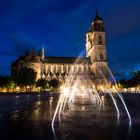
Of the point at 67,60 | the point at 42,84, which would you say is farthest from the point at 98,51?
the point at 42,84

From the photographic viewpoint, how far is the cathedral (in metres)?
170

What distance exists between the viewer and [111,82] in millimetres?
170375

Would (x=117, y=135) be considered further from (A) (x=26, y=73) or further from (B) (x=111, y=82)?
(B) (x=111, y=82)

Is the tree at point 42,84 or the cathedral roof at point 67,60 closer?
the tree at point 42,84

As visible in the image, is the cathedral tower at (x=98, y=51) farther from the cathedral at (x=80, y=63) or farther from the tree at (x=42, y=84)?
the tree at (x=42, y=84)

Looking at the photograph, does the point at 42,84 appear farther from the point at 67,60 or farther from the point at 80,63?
the point at 67,60

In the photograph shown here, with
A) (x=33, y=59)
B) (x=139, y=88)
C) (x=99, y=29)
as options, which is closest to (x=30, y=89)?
(x=33, y=59)

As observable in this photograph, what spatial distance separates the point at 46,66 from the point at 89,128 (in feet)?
535

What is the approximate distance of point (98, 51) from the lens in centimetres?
17038

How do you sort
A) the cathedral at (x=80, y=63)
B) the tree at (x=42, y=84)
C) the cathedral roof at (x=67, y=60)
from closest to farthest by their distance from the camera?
the tree at (x=42, y=84) → the cathedral at (x=80, y=63) → the cathedral roof at (x=67, y=60)

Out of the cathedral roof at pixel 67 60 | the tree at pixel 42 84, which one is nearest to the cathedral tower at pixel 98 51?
the cathedral roof at pixel 67 60

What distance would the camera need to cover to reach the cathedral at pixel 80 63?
170000 mm

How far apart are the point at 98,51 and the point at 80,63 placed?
17661 millimetres

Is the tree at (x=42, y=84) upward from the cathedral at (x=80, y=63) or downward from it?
downward
